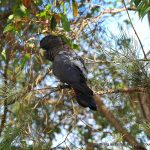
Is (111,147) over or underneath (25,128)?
underneath

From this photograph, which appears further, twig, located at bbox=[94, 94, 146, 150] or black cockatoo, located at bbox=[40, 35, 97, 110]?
twig, located at bbox=[94, 94, 146, 150]

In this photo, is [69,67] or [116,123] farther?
[116,123]

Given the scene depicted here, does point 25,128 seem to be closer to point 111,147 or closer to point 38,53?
point 111,147

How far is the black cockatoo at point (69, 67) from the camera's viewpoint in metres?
2.16

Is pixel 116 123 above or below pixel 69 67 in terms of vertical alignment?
above

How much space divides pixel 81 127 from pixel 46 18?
2227 millimetres

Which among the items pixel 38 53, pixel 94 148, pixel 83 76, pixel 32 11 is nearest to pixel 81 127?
pixel 94 148

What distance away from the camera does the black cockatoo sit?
2.16m

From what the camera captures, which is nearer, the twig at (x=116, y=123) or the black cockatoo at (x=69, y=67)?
the black cockatoo at (x=69, y=67)

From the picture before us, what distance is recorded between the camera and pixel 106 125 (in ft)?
14.9

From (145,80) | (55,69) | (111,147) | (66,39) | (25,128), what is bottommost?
(111,147)

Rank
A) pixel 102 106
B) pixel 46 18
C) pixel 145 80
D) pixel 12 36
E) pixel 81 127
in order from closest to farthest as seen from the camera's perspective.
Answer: pixel 145 80, pixel 46 18, pixel 12 36, pixel 102 106, pixel 81 127

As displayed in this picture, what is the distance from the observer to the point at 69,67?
2.31m

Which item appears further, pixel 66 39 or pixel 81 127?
pixel 81 127
